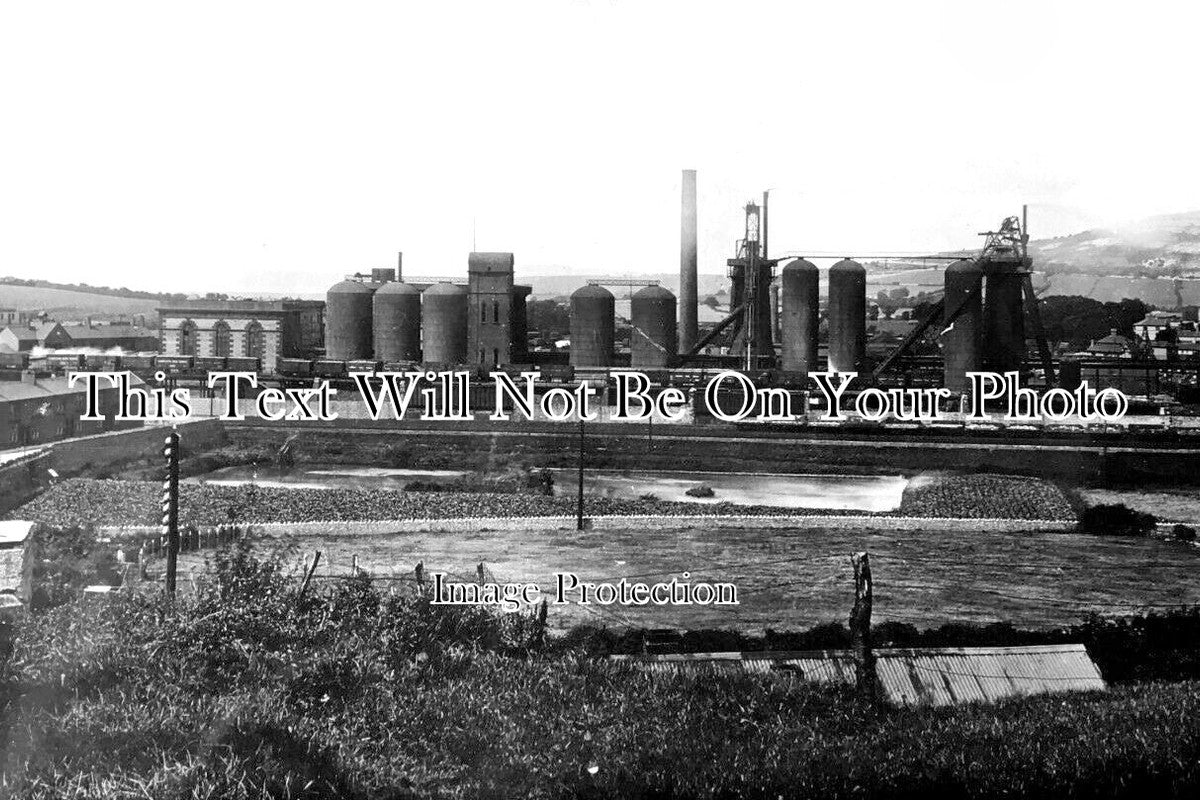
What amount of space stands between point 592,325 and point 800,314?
587cm

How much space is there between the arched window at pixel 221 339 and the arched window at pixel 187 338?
23.2 inches

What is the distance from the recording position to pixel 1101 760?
661 centimetres

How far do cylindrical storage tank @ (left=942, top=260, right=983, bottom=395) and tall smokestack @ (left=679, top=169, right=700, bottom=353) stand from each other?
25.2 ft

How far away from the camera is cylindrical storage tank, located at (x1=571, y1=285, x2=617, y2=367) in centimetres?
3108

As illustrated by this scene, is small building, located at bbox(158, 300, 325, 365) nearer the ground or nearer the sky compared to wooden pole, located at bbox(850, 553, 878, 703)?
nearer the sky

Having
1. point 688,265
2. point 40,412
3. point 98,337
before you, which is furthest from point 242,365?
point 688,265

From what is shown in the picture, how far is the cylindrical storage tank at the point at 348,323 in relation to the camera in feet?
102

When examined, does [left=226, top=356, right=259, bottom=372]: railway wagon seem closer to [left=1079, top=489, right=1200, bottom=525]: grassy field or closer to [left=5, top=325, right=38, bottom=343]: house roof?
[left=5, top=325, right=38, bottom=343]: house roof

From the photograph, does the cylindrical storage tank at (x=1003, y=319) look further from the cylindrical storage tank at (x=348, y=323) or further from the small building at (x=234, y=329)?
the small building at (x=234, y=329)

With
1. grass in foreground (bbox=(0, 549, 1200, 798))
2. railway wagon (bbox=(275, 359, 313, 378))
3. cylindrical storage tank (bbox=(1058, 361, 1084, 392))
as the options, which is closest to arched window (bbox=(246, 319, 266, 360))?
railway wagon (bbox=(275, 359, 313, 378))

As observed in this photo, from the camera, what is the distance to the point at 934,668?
8625 mm

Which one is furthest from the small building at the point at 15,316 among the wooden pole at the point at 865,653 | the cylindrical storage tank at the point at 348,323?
the cylindrical storage tank at the point at 348,323

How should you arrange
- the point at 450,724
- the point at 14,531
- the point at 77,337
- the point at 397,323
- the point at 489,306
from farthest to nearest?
the point at 397,323, the point at 489,306, the point at 77,337, the point at 14,531, the point at 450,724

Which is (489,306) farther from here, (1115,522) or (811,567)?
(811,567)
